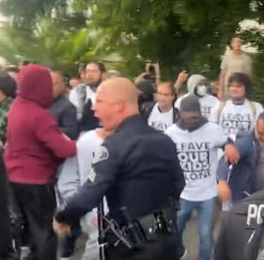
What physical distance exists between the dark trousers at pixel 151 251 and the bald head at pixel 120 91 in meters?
0.77

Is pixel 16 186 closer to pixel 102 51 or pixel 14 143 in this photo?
pixel 14 143

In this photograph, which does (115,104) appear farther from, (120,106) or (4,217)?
(4,217)

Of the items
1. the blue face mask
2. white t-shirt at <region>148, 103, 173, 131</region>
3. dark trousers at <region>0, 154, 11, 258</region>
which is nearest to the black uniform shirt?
dark trousers at <region>0, 154, 11, 258</region>

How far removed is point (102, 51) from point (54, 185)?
25.1 feet

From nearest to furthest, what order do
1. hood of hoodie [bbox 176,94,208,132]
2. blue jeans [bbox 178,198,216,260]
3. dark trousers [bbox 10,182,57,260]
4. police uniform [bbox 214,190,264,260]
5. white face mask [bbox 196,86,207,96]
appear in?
1. police uniform [bbox 214,190,264,260]
2. dark trousers [bbox 10,182,57,260]
3. hood of hoodie [bbox 176,94,208,132]
4. blue jeans [bbox 178,198,216,260]
5. white face mask [bbox 196,86,207,96]

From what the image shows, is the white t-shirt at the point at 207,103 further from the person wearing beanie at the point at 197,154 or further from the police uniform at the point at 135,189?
the police uniform at the point at 135,189

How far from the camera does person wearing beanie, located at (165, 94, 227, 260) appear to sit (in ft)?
22.8

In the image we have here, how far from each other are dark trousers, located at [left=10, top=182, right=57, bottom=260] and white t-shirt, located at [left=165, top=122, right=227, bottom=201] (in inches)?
43.1

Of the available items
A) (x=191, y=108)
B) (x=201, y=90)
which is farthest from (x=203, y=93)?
(x=191, y=108)

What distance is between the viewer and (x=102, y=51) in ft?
46.5

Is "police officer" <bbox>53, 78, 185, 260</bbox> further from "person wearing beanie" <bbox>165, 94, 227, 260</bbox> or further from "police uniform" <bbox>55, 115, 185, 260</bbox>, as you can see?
"person wearing beanie" <bbox>165, 94, 227, 260</bbox>

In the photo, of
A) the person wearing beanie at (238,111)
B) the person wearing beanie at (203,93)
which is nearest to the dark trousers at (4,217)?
the person wearing beanie at (238,111)

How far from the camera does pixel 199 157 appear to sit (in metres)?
6.98

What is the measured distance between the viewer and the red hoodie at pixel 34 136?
636 cm
